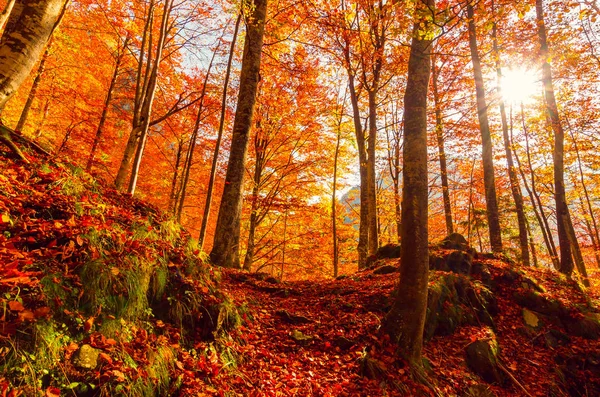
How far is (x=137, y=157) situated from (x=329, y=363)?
6.92 metres

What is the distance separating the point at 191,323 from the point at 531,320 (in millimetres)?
6921

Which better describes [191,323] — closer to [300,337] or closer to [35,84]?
[300,337]

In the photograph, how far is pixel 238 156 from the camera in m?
7.40

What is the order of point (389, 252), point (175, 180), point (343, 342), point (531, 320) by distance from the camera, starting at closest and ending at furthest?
point (343, 342), point (531, 320), point (389, 252), point (175, 180)

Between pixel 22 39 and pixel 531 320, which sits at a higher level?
pixel 22 39

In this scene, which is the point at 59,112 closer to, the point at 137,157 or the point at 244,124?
the point at 137,157

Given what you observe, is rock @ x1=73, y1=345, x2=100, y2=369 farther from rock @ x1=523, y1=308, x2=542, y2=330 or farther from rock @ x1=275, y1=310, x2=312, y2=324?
rock @ x1=523, y1=308, x2=542, y2=330

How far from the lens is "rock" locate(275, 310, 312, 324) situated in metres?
5.03

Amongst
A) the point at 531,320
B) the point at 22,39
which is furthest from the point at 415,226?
the point at 22,39

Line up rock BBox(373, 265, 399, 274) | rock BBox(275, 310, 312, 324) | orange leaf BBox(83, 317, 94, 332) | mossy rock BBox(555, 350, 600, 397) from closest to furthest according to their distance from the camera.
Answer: orange leaf BBox(83, 317, 94, 332), mossy rock BBox(555, 350, 600, 397), rock BBox(275, 310, 312, 324), rock BBox(373, 265, 399, 274)

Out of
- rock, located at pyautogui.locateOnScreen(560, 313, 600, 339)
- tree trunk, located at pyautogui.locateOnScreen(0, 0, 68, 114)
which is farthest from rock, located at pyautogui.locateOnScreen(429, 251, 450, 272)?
tree trunk, located at pyautogui.locateOnScreen(0, 0, 68, 114)

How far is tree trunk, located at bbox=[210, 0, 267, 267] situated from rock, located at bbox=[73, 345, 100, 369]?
15.0 ft

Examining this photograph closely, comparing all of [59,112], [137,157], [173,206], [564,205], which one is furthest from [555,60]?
[59,112]

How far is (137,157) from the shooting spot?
766 centimetres
